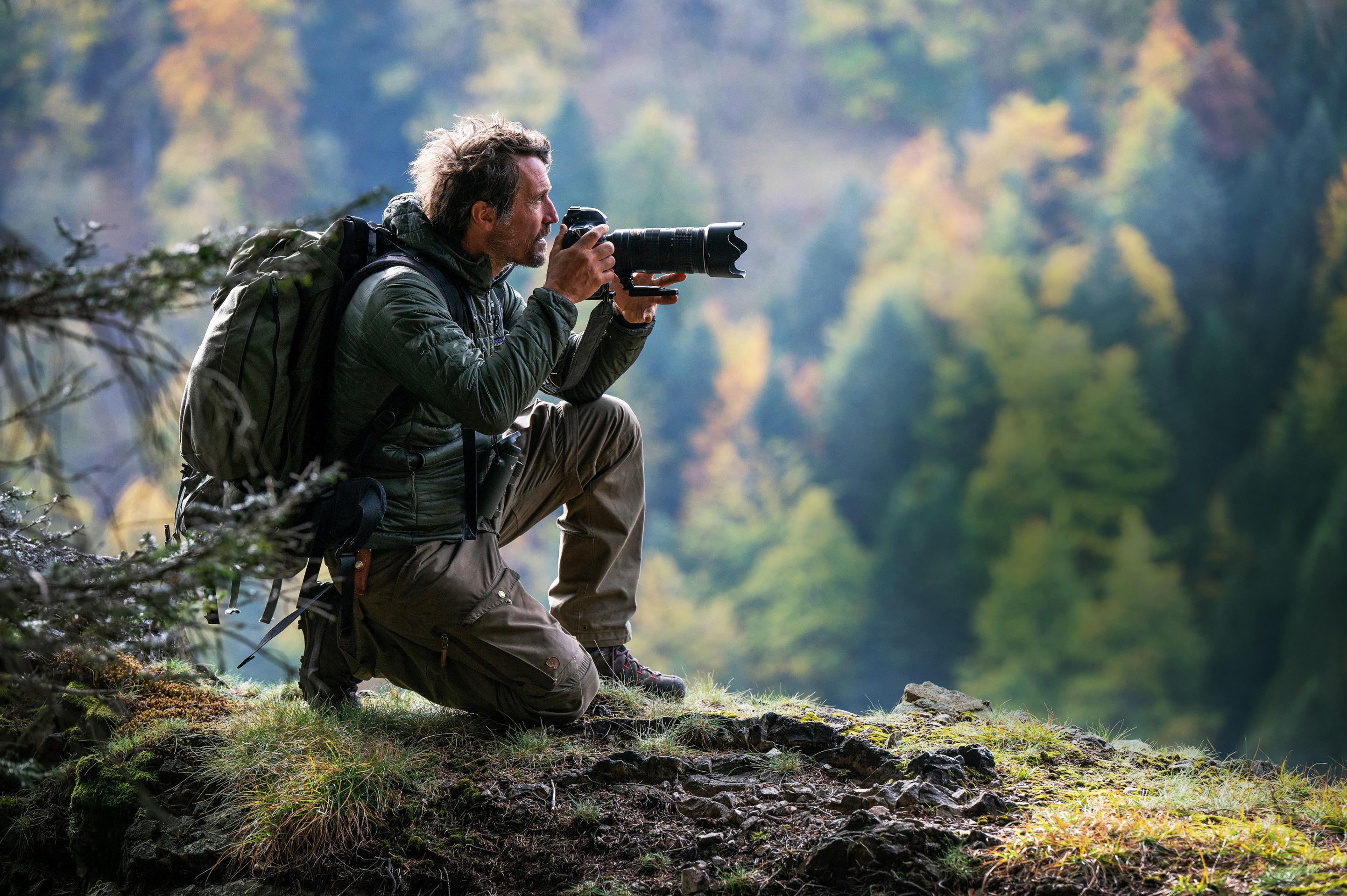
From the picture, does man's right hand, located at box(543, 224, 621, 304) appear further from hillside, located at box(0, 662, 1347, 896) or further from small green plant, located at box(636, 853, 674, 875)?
small green plant, located at box(636, 853, 674, 875)

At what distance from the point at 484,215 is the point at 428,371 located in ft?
1.45

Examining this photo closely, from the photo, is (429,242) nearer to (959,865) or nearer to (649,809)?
(649,809)

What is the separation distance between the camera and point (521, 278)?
1030 inches

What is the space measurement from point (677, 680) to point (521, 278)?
24.0 meters

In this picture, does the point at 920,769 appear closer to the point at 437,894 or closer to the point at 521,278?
→ the point at 437,894

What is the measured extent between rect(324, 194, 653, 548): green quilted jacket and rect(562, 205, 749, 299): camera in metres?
0.29

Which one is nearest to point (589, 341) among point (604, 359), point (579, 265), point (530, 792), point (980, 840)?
point (604, 359)

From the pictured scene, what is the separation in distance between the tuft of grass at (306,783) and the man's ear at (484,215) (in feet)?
3.77

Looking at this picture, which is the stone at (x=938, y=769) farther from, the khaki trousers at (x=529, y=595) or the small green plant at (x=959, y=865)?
the khaki trousers at (x=529, y=595)

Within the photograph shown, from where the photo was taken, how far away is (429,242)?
2.50m

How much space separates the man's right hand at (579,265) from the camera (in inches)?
98.0

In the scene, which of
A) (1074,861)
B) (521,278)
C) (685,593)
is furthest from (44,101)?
(1074,861)

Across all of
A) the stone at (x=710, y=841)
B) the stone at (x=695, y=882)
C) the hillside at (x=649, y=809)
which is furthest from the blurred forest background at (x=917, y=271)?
the stone at (x=695, y=882)

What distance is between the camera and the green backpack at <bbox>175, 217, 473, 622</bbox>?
87.9 inches
